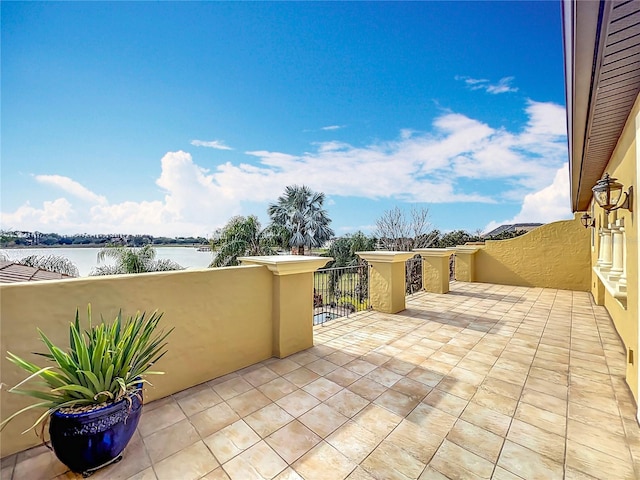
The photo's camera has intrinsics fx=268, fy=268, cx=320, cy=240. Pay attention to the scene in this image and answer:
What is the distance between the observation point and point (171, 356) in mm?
2611

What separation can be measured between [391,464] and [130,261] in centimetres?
1331

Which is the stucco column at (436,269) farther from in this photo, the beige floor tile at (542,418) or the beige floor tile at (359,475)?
the beige floor tile at (359,475)

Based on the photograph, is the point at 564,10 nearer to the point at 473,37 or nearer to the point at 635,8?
the point at 635,8

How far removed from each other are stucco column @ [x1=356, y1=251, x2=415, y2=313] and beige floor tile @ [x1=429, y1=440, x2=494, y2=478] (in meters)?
3.57

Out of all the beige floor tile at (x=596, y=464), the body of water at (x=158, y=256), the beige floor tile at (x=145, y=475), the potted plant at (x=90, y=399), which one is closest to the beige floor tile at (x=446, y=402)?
the beige floor tile at (x=596, y=464)

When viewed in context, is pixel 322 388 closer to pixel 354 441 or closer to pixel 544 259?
pixel 354 441

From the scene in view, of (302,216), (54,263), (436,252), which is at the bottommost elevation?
(54,263)

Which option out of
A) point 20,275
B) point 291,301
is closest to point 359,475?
point 291,301

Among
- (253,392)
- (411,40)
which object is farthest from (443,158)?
(253,392)

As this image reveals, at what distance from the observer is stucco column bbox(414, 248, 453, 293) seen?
7.33 m

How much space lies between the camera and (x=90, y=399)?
1.67 meters

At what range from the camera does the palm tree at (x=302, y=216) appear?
1441 centimetres

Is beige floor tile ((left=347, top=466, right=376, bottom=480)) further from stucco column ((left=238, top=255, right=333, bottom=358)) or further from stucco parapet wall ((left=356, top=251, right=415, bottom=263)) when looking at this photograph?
stucco parapet wall ((left=356, top=251, right=415, bottom=263))

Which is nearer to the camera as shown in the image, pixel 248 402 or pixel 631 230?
pixel 248 402
